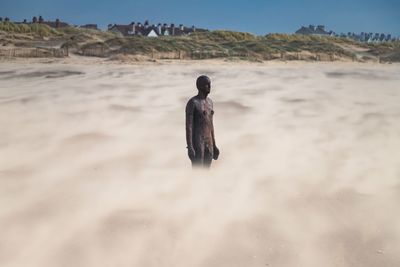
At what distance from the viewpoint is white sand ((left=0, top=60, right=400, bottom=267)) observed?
3.96 m

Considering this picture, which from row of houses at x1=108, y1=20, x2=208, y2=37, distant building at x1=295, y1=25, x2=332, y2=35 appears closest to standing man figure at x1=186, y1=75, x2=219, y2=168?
row of houses at x1=108, y1=20, x2=208, y2=37

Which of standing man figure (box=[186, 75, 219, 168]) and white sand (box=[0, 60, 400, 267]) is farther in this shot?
standing man figure (box=[186, 75, 219, 168])

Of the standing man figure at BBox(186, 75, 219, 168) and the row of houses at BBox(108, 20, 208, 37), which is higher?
the row of houses at BBox(108, 20, 208, 37)

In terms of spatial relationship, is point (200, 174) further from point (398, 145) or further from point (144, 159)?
point (398, 145)

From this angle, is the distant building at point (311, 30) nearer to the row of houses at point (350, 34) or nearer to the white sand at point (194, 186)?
the row of houses at point (350, 34)

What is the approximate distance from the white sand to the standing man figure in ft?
1.57

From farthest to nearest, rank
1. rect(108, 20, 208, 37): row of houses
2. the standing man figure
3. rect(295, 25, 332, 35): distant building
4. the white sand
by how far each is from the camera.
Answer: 1. rect(295, 25, 332, 35): distant building
2. rect(108, 20, 208, 37): row of houses
3. the standing man figure
4. the white sand

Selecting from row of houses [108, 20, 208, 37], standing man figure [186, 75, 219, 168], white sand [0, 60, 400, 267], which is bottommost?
white sand [0, 60, 400, 267]

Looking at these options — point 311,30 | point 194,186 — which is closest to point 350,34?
point 311,30

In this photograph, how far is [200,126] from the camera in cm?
502

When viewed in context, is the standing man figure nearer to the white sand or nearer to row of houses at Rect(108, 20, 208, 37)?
the white sand

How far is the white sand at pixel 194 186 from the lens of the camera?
3963 mm

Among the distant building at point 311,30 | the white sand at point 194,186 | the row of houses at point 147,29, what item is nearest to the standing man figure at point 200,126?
the white sand at point 194,186

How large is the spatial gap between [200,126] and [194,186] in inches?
38.8
